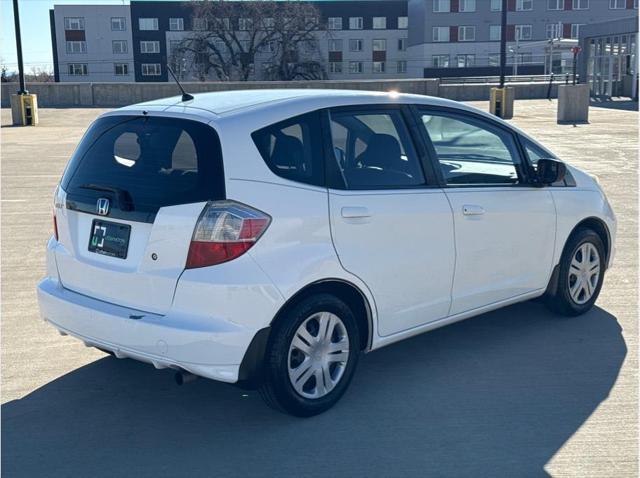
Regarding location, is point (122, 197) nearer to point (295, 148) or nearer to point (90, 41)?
point (295, 148)

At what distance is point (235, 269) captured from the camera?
3.71m

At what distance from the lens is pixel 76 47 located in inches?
3142

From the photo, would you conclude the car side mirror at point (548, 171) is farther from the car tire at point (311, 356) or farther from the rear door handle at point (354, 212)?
the car tire at point (311, 356)

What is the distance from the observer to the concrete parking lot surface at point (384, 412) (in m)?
3.71

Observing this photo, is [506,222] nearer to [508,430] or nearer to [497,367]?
[497,367]

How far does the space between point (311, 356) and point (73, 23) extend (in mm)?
82711

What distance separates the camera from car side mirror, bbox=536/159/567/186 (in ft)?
17.4

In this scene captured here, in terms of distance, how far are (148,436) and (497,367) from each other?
226 cm

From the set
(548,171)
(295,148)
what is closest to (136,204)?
(295,148)

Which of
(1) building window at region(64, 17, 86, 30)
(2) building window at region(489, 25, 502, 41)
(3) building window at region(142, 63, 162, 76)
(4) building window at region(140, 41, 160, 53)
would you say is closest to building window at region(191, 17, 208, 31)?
(4) building window at region(140, 41, 160, 53)

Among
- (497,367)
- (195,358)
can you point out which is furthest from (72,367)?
(497,367)

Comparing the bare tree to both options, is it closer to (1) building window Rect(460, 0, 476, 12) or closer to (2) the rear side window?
(1) building window Rect(460, 0, 476, 12)

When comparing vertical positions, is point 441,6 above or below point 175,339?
above

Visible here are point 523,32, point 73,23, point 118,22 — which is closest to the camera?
point 523,32
